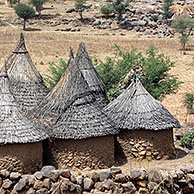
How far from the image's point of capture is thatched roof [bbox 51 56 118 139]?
841cm

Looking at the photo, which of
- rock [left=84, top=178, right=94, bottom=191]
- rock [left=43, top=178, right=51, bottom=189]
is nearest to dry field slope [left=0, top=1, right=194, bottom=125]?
rock [left=84, top=178, right=94, bottom=191]

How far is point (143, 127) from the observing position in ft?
29.9

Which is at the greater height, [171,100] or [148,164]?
[148,164]

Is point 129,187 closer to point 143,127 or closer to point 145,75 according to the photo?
point 143,127

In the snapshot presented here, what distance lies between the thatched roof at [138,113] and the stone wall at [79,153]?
89cm

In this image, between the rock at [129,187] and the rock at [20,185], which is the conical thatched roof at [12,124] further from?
the rock at [129,187]

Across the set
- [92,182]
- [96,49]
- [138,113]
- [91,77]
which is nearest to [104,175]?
[92,182]

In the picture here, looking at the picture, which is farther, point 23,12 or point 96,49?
point 23,12

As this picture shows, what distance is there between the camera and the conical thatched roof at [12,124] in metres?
7.75

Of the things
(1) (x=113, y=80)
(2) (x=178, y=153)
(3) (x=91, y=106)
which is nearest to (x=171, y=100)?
(1) (x=113, y=80)

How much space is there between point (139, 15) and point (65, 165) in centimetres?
4695

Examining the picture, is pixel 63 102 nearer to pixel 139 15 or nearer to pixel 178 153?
pixel 178 153

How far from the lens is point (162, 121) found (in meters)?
9.30

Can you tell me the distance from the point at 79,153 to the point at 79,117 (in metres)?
0.70
